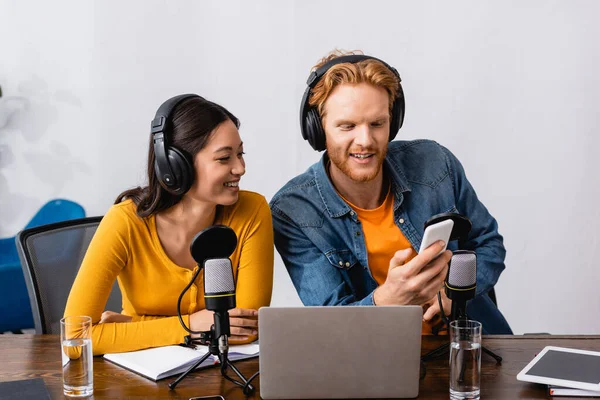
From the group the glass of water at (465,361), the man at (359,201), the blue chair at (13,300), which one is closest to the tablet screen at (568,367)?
the glass of water at (465,361)

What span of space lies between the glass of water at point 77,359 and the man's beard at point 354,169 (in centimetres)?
87

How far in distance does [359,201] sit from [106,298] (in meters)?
0.74

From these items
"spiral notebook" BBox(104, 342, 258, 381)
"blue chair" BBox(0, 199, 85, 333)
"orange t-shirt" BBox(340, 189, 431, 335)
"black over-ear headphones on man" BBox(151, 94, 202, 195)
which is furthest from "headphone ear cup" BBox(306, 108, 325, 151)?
"blue chair" BBox(0, 199, 85, 333)

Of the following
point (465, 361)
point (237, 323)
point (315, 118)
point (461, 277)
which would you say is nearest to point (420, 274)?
point (461, 277)

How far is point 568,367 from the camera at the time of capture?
144 cm

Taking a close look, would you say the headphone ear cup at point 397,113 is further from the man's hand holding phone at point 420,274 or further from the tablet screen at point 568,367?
the tablet screen at point 568,367

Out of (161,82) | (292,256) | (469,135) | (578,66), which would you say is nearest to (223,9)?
(161,82)

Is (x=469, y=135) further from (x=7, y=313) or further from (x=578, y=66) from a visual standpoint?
(x=7, y=313)

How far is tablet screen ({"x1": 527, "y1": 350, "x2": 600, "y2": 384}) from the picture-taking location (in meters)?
1.38

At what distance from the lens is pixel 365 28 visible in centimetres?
336

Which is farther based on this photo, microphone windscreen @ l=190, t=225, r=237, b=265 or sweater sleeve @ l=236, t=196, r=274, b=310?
sweater sleeve @ l=236, t=196, r=274, b=310

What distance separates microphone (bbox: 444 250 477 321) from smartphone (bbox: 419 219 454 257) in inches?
1.8

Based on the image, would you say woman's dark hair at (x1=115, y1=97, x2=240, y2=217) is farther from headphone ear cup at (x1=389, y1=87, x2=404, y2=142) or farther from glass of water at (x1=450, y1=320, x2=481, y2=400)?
glass of water at (x1=450, y1=320, x2=481, y2=400)

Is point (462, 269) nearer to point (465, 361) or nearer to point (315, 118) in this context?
point (465, 361)
